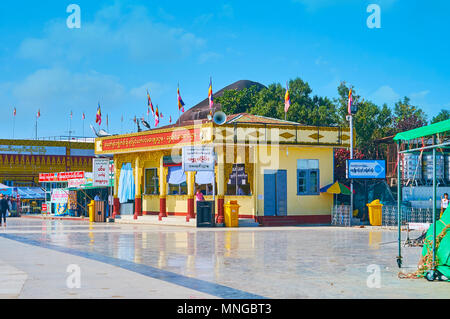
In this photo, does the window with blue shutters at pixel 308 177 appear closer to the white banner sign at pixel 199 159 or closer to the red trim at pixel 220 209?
the red trim at pixel 220 209

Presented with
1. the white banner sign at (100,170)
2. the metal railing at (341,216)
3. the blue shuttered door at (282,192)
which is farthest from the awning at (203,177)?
the metal railing at (341,216)

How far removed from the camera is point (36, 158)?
68.6 m

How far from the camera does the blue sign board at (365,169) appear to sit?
1282 inches

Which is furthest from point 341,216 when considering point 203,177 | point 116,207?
point 116,207

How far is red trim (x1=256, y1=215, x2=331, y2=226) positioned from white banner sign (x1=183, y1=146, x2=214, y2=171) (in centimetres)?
429

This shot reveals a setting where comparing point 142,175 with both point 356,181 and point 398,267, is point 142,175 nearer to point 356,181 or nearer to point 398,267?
point 356,181

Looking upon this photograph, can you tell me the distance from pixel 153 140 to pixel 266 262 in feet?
75.3

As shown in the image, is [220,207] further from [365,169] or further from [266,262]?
[266,262]

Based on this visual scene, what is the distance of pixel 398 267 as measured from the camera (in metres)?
13.4

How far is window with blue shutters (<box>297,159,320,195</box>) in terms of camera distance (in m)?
34.4

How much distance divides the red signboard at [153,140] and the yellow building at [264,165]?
0.05m
